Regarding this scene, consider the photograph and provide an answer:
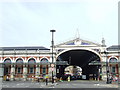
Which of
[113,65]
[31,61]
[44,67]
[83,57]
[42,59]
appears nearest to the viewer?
[113,65]

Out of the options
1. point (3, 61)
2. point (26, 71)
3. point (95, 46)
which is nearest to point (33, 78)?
point (26, 71)

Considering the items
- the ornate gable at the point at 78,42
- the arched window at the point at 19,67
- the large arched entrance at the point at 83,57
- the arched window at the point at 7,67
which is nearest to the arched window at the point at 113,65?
the large arched entrance at the point at 83,57

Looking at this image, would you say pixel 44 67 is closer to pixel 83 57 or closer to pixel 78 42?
pixel 78 42

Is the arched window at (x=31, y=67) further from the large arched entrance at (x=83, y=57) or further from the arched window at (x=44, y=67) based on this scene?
the large arched entrance at (x=83, y=57)

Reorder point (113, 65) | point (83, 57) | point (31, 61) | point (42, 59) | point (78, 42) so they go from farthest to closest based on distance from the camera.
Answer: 1. point (83, 57)
2. point (31, 61)
3. point (42, 59)
4. point (113, 65)
5. point (78, 42)

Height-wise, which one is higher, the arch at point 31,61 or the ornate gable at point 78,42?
the ornate gable at point 78,42

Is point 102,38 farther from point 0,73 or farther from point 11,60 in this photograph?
point 0,73

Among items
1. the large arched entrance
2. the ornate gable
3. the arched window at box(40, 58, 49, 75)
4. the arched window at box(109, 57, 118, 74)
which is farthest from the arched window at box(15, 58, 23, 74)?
the arched window at box(109, 57, 118, 74)

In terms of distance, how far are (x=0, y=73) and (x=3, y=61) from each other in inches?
1184

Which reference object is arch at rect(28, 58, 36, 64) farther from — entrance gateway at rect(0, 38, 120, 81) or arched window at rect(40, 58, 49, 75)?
arched window at rect(40, 58, 49, 75)

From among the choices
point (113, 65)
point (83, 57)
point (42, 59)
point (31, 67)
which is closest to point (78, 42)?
point (42, 59)

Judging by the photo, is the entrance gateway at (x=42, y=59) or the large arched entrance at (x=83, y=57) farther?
the large arched entrance at (x=83, y=57)

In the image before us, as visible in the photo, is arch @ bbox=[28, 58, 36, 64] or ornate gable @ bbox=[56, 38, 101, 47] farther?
arch @ bbox=[28, 58, 36, 64]

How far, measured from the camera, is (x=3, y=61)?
44281 mm
